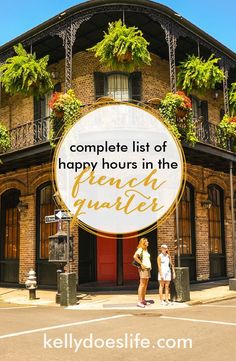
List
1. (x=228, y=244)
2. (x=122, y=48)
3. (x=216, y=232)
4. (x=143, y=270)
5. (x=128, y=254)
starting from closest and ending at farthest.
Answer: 1. (x=143, y=270)
2. (x=122, y=48)
3. (x=128, y=254)
4. (x=216, y=232)
5. (x=228, y=244)

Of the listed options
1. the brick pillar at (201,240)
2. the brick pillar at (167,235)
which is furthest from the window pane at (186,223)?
the brick pillar at (167,235)

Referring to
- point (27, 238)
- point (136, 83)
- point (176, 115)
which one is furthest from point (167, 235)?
point (136, 83)

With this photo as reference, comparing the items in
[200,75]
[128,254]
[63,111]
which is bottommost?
[128,254]

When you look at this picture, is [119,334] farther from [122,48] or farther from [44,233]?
[44,233]

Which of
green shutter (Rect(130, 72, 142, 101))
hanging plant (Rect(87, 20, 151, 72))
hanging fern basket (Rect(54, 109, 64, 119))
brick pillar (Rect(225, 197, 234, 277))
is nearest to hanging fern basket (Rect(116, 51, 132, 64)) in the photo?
hanging plant (Rect(87, 20, 151, 72))

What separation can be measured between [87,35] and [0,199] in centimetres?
767

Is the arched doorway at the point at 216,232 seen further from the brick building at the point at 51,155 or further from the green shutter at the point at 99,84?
the green shutter at the point at 99,84

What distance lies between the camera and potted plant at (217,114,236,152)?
15.7m

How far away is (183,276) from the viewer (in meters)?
11.9

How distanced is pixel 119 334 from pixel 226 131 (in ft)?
33.5

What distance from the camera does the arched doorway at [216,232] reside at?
17.4 m

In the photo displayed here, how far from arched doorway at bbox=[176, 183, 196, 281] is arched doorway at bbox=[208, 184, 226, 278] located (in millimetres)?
1346
